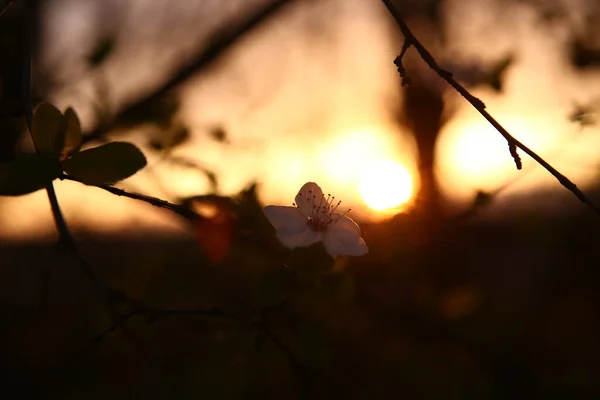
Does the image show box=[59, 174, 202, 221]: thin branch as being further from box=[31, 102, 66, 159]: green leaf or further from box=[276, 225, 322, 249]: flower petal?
box=[276, 225, 322, 249]: flower petal

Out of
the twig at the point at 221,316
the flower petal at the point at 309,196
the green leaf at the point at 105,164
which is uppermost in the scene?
the flower petal at the point at 309,196

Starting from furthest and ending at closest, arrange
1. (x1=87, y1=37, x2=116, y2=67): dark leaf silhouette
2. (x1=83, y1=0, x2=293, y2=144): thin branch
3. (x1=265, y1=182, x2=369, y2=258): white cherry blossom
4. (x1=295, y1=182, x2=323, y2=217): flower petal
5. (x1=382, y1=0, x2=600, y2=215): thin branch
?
1. (x1=87, y1=37, x2=116, y2=67): dark leaf silhouette
2. (x1=83, y1=0, x2=293, y2=144): thin branch
3. (x1=295, y1=182, x2=323, y2=217): flower petal
4. (x1=265, y1=182, x2=369, y2=258): white cherry blossom
5. (x1=382, y1=0, x2=600, y2=215): thin branch

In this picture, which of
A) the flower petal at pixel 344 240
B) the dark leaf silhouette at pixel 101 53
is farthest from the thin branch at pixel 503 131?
the dark leaf silhouette at pixel 101 53

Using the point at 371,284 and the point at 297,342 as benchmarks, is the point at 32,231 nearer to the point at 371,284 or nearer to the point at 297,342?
the point at 371,284

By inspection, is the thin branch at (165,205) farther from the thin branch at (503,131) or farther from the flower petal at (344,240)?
the thin branch at (503,131)

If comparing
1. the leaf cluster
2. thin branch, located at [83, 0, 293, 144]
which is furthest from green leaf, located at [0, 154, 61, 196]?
thin branch, located at [83, 0, 293, 144]

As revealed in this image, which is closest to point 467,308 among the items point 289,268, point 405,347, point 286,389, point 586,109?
point 405,347
